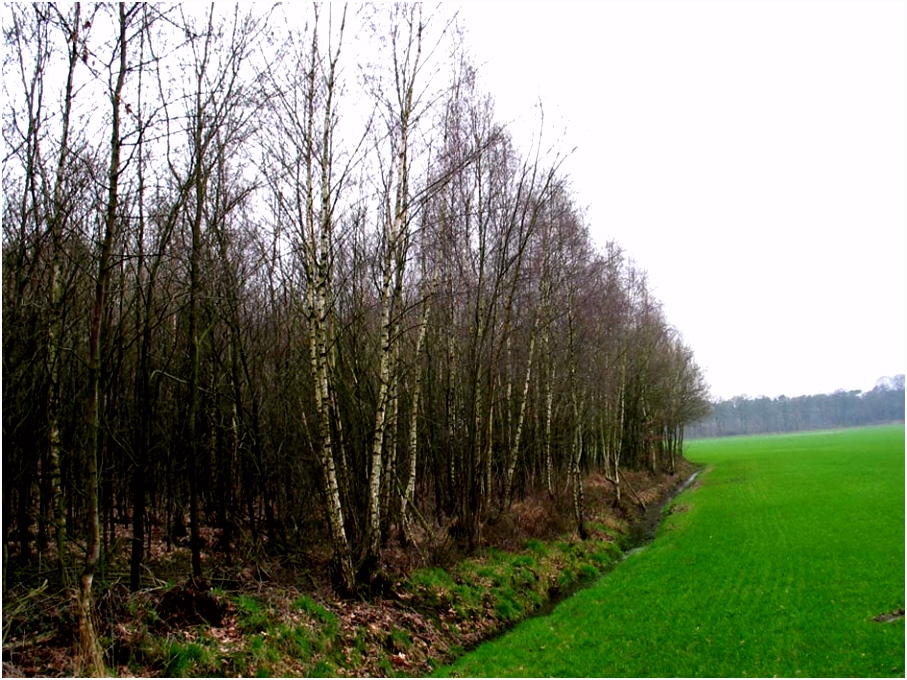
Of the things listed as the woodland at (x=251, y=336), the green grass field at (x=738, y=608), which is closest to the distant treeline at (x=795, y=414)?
the green grass field at (x=738, y=608)

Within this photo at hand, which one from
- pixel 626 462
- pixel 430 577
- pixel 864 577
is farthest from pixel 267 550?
pixel 626 462

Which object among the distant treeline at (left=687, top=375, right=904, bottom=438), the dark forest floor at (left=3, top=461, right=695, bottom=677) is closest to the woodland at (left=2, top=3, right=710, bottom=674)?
the dark forest floor at (left=3, top=461, right=695, bottom=677)

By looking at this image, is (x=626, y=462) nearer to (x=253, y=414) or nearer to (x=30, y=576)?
(x=253, y=414)

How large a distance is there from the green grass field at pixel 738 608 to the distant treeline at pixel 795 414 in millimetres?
114455

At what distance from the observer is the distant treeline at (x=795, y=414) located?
407 feet

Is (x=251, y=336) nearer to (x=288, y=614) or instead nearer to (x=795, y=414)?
(x=288, y=614)

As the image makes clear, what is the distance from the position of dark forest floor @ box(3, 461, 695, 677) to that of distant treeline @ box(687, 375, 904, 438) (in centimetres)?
12280

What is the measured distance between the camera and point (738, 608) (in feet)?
35.4

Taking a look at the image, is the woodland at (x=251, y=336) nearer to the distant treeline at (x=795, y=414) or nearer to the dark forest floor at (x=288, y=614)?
the dark forest floor at (x=288, y=614)

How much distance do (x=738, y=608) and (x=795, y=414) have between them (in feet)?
464

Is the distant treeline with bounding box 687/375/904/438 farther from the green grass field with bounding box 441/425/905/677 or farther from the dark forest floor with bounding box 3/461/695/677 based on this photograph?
the dark forest floor with bounding box 3/461/695/677

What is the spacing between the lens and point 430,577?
11008 mm

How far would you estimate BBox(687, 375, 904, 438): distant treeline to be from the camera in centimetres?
12400

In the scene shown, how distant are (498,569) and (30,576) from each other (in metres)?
8.30
